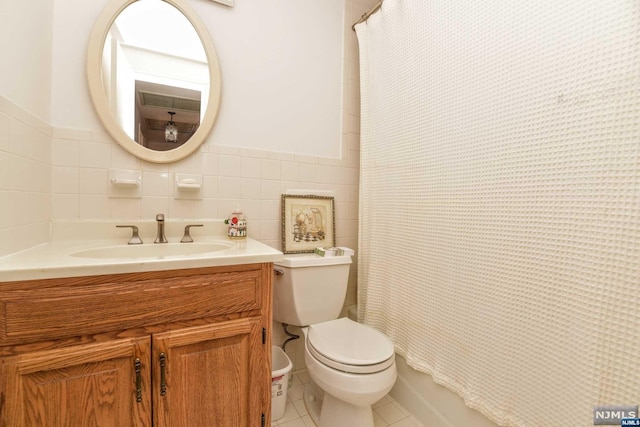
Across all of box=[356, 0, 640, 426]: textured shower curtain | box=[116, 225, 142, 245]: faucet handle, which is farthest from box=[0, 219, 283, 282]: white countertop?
box=[356, 0, 640, 426]: textured shower curtain

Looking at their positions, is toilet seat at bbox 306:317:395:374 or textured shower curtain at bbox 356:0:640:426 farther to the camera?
toilet seat at bbox 306:317:395:374

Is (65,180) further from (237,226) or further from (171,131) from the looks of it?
(237,226)

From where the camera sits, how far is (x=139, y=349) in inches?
30.0

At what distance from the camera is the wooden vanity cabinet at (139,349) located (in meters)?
0.66

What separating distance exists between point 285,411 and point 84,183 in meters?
1.37

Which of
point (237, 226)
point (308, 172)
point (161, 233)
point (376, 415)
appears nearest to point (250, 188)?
point (237, 226)

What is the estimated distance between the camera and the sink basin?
0.99m

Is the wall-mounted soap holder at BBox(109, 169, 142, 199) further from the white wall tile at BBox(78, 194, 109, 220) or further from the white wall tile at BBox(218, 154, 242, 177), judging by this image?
the white wall tile at BBox(218, 154, 242, 177)

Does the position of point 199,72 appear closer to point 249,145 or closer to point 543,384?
point 249,145

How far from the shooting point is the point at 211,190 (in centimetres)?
132

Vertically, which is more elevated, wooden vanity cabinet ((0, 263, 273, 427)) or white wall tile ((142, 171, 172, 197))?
white wall tile ((142, 171, 172, 197))

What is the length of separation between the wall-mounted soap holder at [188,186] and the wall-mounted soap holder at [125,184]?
0.48 feet

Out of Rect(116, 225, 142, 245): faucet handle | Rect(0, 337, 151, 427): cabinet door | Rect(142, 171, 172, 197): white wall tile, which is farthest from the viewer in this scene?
Rect(142, 171, 172, 197): white wall tile

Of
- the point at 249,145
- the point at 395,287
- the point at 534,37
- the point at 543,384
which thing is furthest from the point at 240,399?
the point at 534,37
